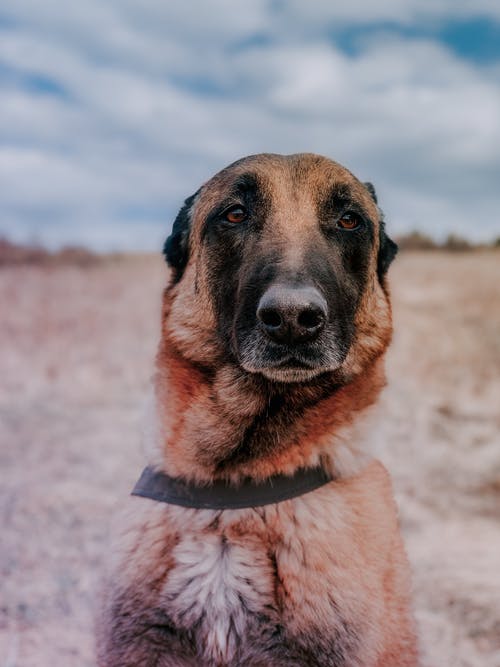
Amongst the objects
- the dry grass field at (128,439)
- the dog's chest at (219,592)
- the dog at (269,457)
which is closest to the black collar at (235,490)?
the dog at (269,457)

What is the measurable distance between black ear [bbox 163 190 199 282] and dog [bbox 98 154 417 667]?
9 cm

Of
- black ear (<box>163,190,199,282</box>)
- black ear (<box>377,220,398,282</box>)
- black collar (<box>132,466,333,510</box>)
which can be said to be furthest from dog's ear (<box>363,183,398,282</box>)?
black collar (<box>132,466,333,510</box>)

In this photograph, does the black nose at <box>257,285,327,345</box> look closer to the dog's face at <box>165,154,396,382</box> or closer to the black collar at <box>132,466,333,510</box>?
the dog's face at <box>165,154,396,382</box>

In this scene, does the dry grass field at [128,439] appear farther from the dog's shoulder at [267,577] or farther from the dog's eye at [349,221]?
the dog's eye at [349,221]

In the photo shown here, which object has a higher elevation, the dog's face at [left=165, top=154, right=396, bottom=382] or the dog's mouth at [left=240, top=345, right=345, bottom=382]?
the dog's face at [left=165, top=154, right=396, bottom=382]

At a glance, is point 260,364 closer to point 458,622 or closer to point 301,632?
point 301,632

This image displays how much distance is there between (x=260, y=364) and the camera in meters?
2.83

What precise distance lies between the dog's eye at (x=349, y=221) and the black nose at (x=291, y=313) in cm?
73

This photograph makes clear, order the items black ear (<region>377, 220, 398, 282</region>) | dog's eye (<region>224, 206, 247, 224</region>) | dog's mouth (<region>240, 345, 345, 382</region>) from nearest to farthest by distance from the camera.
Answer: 1. dog's mouth (<region>240, 345, 345, 382</region>)
2. dog's eye (<region>224, 206, 247, 224</region>)
3. black ear (<region>377, 220, 398, 282</region>)

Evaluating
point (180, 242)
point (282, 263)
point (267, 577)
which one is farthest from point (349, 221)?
point (267, 577)

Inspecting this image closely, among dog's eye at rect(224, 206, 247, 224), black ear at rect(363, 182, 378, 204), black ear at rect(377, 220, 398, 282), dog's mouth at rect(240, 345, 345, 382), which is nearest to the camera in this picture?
dog's mouth at rect(240, 345, 345, 382)

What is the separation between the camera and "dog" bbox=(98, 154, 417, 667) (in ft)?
8.53

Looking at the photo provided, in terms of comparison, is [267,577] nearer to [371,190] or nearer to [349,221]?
[349,221]

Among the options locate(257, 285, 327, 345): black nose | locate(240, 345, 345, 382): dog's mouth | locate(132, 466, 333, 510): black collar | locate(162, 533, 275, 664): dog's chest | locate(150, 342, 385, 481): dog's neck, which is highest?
locate(257, 285, 327, 345): black nose
